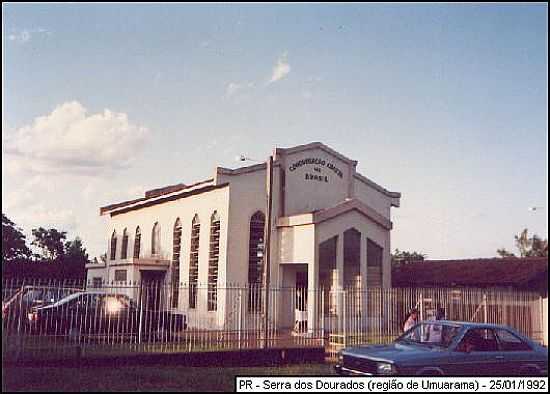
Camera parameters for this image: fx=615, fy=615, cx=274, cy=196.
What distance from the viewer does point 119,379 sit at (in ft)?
38.8

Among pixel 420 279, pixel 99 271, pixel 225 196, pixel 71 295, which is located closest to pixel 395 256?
pixel 420 279

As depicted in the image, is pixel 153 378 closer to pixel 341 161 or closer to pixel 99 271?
pixel 341 161

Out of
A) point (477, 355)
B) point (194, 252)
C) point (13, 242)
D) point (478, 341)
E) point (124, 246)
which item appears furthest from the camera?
point (13, 242)

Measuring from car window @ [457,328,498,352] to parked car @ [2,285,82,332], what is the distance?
29.6 ft

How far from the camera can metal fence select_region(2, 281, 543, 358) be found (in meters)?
14.3

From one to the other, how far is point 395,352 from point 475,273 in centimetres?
1969

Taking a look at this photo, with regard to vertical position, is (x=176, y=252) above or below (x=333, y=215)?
below

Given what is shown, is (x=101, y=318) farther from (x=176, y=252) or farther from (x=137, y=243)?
(x=137, y=243)

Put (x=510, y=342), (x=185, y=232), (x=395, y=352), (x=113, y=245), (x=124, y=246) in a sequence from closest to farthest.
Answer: (x=395, y=352), (x=510, y=342), (x=185, y=232), (x=124, y=246), (x=113, y=245)

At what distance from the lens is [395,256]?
214 feet

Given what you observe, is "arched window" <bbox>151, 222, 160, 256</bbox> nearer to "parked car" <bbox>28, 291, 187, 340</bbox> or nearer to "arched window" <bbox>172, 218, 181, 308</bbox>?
"arched window" <bbox>172, 218, 181, 308</bbox>

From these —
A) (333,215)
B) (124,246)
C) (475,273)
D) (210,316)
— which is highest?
(333,215)

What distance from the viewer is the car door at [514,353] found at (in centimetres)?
1167

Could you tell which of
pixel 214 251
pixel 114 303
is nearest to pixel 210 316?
pixel 214 251
